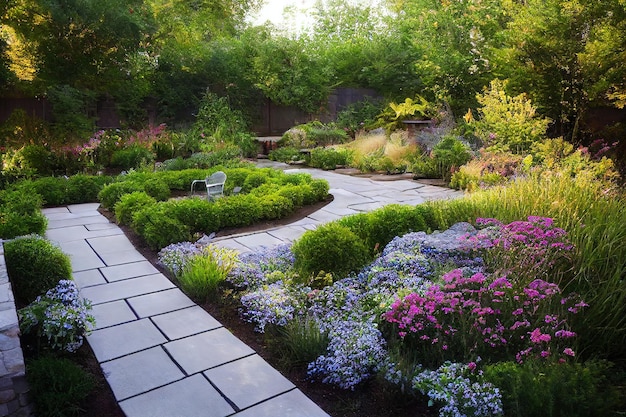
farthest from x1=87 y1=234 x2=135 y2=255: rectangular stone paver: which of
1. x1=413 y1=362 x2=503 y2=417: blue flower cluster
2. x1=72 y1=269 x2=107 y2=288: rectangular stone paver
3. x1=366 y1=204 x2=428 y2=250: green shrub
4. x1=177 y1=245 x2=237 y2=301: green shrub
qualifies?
x1=413 y1=362 x2=503 y2=417: blue flower cluster

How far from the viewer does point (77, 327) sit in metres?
2.49

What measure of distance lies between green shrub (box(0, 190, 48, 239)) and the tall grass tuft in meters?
3.50

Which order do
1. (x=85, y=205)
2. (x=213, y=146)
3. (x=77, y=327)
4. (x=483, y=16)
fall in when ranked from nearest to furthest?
(x=77, y=327), (x=85, y=205), (x=213, y=146), (x=483, y=16)

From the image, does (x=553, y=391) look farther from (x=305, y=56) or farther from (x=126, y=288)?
(x=305, y=56)

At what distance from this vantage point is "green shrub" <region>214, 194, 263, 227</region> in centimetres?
487

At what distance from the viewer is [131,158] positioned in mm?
7895

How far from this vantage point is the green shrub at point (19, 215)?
12.9ft

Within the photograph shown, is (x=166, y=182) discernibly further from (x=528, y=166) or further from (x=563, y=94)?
(x=563, y=94)

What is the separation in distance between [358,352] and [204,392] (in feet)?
2.42

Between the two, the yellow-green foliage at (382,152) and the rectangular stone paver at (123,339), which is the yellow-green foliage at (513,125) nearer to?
the yellow-green foliage at (382,152)

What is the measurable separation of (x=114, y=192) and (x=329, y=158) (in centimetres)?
416

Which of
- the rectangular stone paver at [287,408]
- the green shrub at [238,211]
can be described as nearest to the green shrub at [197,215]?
the green shrub at [238,211]

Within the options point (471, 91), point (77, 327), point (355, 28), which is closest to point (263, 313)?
point (77, 327)

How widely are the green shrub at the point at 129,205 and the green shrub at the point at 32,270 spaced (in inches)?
71.0
